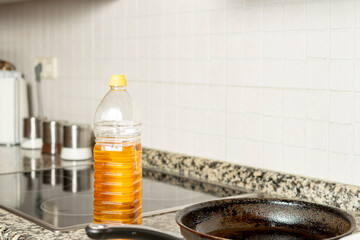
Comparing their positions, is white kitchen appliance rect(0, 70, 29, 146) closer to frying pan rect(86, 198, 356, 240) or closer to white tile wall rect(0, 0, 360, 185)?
white tile wall rect(0, 0, 360, 185)

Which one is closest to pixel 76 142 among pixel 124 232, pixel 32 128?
pixel 32 128

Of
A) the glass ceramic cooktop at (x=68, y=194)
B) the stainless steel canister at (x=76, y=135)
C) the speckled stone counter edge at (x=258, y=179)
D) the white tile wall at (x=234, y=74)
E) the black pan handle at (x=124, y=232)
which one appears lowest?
the glass ceramic cooktop at (x=68, y=194)

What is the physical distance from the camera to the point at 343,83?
1.26 m

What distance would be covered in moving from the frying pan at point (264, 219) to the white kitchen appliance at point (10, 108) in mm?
1536

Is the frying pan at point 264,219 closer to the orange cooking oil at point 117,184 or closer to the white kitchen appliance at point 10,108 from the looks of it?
the orange cooking oil at point 117,184

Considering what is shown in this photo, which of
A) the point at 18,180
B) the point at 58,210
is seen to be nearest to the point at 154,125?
the point at 18,180

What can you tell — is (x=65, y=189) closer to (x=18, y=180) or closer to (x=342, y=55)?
(x=18, y=180)

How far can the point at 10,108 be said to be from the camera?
2338 millimetres

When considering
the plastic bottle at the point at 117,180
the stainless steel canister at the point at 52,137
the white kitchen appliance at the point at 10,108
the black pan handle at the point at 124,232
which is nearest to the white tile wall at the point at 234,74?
the stainless steel canister at the point at 52,137

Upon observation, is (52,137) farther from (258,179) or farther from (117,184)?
(117,184)

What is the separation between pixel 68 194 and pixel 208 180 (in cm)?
40

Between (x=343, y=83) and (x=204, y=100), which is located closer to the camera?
(x=343, y=83)

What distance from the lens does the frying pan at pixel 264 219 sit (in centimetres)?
94

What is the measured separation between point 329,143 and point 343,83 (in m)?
0.15
